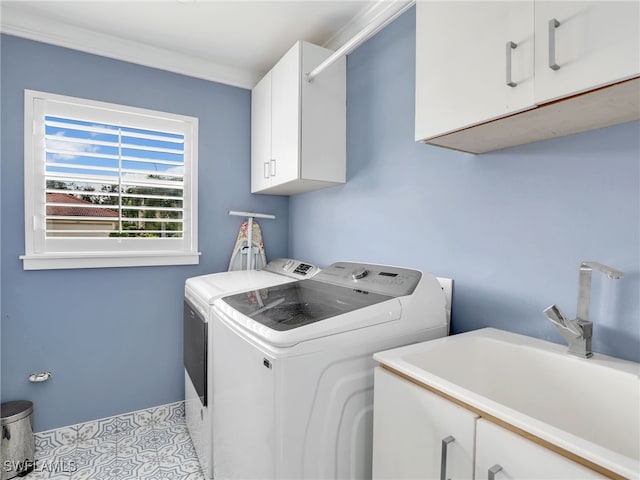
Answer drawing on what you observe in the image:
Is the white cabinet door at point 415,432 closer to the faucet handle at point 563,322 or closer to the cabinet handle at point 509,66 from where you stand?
the faucet handle at point 563,322

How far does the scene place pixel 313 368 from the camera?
1.12 meters

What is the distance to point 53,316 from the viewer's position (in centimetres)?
213

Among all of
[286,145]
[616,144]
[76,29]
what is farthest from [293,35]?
[616,144]

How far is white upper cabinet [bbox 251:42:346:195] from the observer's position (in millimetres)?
1982

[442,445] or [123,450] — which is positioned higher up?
[442,445]

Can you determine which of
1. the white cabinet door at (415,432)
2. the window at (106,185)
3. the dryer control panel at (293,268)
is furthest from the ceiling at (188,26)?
the white cabinet door at (415,432)

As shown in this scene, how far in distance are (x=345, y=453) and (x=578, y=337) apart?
83 cm

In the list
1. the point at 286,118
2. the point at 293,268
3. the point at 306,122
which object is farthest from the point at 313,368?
the point at 286,118

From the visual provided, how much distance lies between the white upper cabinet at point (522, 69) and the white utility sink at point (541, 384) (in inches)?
27.3

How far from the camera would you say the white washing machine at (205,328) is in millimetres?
1719

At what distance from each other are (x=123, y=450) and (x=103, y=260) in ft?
3.79

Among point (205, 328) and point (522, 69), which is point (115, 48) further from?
point (522, 69)

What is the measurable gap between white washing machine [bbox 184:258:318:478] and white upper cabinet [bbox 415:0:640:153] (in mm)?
1044

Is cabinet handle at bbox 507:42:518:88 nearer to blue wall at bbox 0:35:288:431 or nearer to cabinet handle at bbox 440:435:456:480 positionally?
cabinet handle at bbox 440:435:456:480
